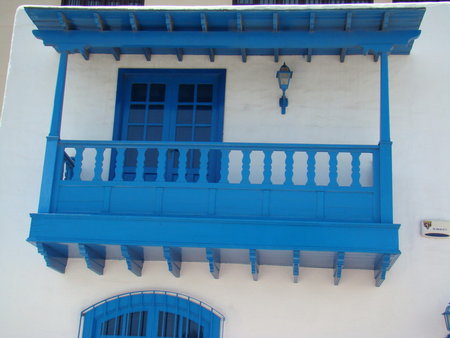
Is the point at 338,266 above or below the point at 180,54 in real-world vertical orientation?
below

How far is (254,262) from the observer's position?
27.8 feet

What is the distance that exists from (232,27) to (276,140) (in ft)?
5.35

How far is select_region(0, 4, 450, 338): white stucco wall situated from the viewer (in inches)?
345

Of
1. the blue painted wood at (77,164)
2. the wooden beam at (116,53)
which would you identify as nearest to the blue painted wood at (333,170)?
the blue painted wood at (77,164)

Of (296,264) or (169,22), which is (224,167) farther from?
(169,22)

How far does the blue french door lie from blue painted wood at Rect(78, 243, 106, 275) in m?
1.21

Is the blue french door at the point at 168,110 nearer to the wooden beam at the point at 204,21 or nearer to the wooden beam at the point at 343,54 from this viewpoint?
the wooden beam at the point at 204,21

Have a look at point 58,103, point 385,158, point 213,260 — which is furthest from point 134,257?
point 385,158

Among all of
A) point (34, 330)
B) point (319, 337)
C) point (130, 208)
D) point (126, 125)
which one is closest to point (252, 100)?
point (126, 125)

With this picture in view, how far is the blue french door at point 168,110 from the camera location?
9.76 meters

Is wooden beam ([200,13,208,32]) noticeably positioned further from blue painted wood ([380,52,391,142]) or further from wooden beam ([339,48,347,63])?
blue painted wood ([380,52,391,142])

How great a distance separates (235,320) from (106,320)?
1.62m

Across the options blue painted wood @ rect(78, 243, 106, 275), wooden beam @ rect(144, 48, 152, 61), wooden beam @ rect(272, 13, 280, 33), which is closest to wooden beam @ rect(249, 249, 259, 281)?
blue painted wood @ rect(78, 243, 106, 275)

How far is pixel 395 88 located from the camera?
31.5 ft
